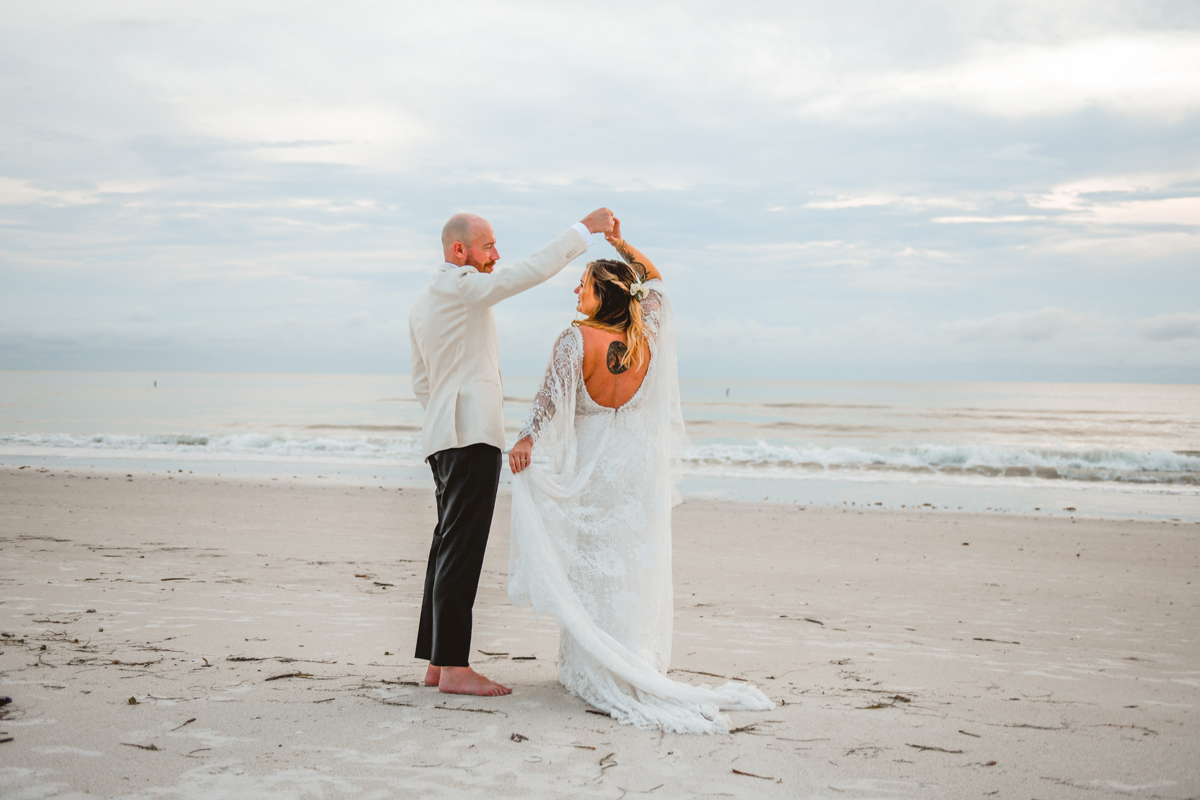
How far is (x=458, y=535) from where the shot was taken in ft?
11.3

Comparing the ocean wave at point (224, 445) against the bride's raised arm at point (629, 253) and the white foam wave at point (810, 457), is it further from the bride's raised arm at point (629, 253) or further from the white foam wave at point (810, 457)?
the bride's raised arm at point (629, 253)

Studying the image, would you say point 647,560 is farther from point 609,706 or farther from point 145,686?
point 145,686

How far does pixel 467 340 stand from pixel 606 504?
36.5 inches

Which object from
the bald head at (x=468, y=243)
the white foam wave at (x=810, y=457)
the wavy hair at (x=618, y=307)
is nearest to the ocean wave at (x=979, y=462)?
the white foam wave at (x=810, y=457)

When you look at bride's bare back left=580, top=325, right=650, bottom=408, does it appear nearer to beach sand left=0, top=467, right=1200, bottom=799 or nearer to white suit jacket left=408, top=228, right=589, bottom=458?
white suit jacket left=408, top=228, right=589, bottom=458

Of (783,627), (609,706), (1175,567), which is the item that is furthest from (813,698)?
(1175,567)

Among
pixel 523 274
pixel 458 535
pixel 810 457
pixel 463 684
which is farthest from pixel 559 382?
pixel 810 457

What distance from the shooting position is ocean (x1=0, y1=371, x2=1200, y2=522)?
14.7 m

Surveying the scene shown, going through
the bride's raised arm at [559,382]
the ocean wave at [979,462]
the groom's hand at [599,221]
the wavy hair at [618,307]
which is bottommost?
the ocean wave at [979,462]

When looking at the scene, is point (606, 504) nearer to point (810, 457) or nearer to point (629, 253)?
point (629, 253)

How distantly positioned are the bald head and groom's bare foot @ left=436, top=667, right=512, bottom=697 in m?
1.75

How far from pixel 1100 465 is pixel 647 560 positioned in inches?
767

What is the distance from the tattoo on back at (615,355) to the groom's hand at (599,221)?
0.50 metres

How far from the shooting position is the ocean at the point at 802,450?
1472cm
